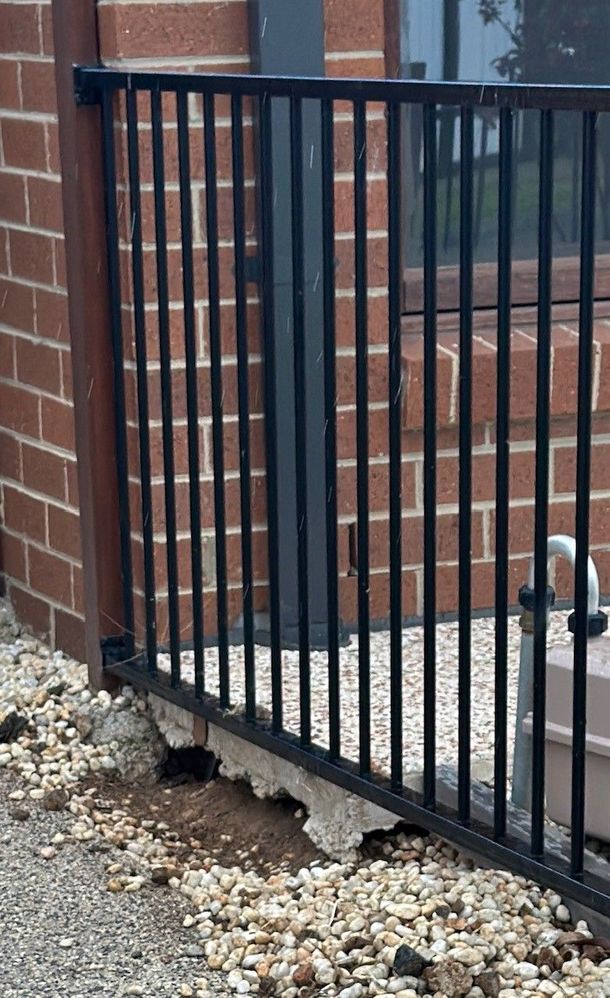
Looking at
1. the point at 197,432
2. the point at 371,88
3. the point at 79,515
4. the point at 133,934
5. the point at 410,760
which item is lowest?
the point at 133,934

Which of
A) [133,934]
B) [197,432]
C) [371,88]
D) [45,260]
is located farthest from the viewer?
[45,260]

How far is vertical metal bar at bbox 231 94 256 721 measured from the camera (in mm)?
3367

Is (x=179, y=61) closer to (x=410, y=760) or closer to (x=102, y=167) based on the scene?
(x=102, y=167)

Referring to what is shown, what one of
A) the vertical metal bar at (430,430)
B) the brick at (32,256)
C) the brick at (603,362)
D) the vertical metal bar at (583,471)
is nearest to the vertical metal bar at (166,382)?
the brick at (32,256)

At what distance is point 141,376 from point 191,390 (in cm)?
21

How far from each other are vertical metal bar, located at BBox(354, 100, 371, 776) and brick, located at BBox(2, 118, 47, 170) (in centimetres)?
122

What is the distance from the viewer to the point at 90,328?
3936 millimetres

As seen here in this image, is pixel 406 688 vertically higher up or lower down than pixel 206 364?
lower down

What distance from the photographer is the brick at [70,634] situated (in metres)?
4.24

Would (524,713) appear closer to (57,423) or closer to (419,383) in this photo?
(419,383)

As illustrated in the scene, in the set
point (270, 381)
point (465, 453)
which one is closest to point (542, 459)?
point (465, 453)

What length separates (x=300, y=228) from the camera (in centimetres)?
324

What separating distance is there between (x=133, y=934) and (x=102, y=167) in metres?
1.74

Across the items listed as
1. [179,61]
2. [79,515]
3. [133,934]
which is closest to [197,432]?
[79,515]
